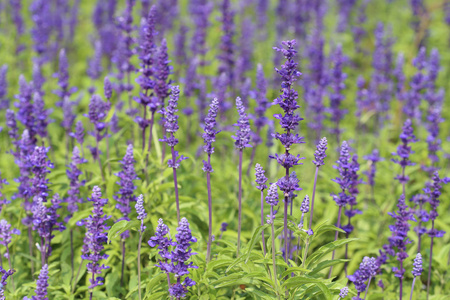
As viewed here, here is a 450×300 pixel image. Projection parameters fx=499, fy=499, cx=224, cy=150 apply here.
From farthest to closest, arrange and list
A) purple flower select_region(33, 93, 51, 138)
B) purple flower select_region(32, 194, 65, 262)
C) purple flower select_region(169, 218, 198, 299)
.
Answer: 1. purple flower select_region(33, 93, 51, 138)
2. purple flower select_region(32, 194, 65, 262)
3. purple flower select_region(169, 218, 198, 299)

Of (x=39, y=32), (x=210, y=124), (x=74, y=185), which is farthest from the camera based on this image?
(x=39, y=32)

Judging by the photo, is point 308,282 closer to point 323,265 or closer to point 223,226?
point 323,265

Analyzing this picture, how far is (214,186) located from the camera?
697 centimetres

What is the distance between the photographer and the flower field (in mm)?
4492

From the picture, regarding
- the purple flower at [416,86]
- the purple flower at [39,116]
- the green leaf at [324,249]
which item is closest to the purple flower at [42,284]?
the green leaf at [324,249]

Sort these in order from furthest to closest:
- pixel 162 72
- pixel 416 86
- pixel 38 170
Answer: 1. pixel 416 86
2. pixel 162 72
3. pixel 38 170

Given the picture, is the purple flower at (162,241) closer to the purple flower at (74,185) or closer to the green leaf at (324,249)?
the green leaf at (324,249)

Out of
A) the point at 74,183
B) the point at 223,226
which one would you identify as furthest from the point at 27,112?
the point at 223,226

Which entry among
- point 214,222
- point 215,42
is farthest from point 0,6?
point 214,222

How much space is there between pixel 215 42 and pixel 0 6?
19.4ft

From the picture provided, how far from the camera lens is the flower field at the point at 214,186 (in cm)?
449

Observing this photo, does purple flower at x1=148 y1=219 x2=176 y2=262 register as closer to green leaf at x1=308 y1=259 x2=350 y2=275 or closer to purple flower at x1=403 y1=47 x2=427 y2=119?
green leaf at x1=308 y1=259 x2=350 y2=275

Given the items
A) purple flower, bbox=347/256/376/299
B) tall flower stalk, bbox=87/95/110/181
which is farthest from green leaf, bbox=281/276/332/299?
tall flower stalk, bbox=87/95/110/181

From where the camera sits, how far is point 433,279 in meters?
6.07
